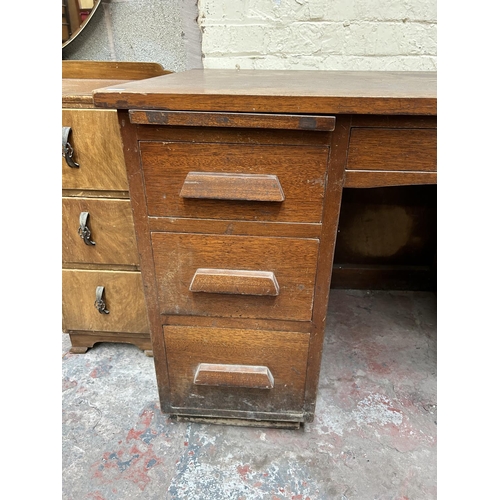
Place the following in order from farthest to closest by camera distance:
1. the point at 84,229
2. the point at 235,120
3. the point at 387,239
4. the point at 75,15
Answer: the point at 387,239 < the point at 75,15 < the point at 84,229 < the point at 235,120

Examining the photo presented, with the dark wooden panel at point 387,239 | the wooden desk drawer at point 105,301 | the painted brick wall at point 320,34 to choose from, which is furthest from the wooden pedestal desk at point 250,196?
the dark wooden panel at point 387,239

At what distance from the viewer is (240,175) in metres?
0.70

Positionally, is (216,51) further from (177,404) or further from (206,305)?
(177,404)

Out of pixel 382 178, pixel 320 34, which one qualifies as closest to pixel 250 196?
pixel 382 178

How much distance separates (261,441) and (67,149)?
0.93 metres

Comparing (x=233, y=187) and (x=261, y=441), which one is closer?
(x=233, y=187)

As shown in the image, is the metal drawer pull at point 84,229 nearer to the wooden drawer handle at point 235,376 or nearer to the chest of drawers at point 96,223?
the chest of drawers at point 96,223

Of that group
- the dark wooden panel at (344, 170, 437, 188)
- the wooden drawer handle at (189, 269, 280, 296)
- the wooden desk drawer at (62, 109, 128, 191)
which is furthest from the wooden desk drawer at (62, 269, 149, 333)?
the dark wooden panel at (344, 170, 437, 188)

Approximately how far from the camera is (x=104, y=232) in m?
1.06

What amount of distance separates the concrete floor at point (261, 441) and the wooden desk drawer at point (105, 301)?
0.14 meters

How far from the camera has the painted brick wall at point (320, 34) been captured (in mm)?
1189

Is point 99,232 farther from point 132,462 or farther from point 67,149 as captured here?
point 132,462

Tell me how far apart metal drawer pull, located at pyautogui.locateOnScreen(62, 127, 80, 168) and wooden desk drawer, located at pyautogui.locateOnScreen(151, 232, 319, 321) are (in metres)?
0.39

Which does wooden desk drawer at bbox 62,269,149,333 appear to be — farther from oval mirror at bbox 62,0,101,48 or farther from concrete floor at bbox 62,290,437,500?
oval mirror at bbox 62,0,101,48
